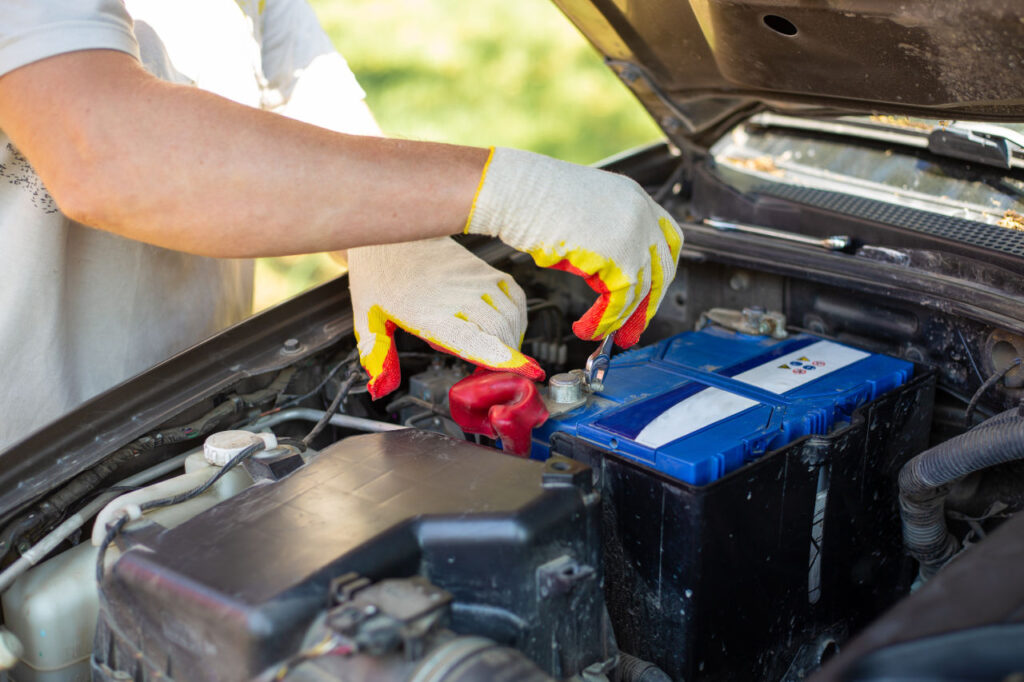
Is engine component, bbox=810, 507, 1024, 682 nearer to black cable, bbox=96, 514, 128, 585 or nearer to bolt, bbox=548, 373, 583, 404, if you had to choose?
bolt, bbox=548, 373, 583, 404

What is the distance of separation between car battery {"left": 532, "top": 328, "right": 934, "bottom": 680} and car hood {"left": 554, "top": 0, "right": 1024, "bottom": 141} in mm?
433

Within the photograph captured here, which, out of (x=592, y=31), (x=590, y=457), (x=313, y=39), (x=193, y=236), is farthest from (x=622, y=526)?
(x=313, y=39)

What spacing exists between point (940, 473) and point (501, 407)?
1.93 ft

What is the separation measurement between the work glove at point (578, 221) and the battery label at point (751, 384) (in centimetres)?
16

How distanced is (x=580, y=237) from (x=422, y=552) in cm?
45

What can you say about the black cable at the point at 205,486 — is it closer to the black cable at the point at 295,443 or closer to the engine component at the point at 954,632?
the black cable at the point at 295,443

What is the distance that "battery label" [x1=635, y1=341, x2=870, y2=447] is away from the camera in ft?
4.00

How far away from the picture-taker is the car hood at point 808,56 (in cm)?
132

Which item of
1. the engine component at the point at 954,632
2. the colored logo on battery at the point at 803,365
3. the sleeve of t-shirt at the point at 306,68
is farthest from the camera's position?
the sleeve of t-shirt at the point at 306,68

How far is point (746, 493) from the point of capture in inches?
45.8

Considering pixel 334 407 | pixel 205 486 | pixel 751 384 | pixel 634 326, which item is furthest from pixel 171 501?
pixel 751 384

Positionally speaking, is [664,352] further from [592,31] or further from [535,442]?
[592,31]

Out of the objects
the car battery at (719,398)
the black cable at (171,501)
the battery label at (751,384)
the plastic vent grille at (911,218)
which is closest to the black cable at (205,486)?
the black cable at (171,501)

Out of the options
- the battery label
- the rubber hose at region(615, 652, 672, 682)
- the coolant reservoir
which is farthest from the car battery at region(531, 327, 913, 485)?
the coolant reservoir
